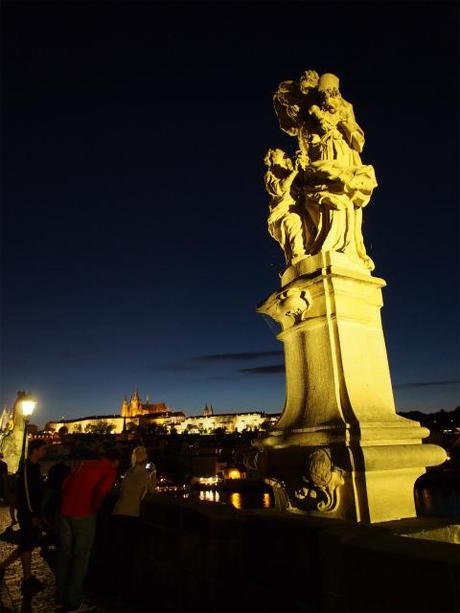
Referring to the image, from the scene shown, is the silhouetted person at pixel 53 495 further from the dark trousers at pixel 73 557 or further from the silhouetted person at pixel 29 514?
the dark trousers at pixel 73 557

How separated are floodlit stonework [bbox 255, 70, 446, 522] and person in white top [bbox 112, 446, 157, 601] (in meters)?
1.40

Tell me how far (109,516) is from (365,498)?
9.70ft

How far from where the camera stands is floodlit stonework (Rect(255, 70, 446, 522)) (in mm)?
4602

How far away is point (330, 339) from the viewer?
5.30 metres

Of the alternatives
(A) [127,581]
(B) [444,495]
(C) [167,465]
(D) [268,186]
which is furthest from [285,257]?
(C) [167,465]

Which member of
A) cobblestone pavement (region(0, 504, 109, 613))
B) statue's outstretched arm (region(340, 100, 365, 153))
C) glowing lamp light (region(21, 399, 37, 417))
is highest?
statue's outstretched arm (region(340, 100, 365, 153))

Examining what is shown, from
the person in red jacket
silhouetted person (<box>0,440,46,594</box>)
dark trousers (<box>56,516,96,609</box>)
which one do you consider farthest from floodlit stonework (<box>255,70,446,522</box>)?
silhouetted person (<box>0,440,46,594</box>)

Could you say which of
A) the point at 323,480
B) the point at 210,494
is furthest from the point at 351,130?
the point at 210,494

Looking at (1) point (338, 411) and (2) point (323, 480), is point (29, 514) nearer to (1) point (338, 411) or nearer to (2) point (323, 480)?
(2) point (323, 480)

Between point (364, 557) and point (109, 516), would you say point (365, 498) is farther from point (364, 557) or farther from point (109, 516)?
point (109, 516)

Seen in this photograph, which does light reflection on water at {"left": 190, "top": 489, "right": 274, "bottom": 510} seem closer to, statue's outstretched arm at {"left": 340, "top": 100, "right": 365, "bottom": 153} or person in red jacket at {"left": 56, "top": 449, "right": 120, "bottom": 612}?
person in red jacket at {"left": 56, "top": 449, "right": 120, "bottom": 612}

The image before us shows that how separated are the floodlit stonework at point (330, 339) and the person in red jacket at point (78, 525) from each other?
6.01 ft

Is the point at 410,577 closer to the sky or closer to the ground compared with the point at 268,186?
closer to the ground

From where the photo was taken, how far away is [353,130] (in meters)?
6.33
